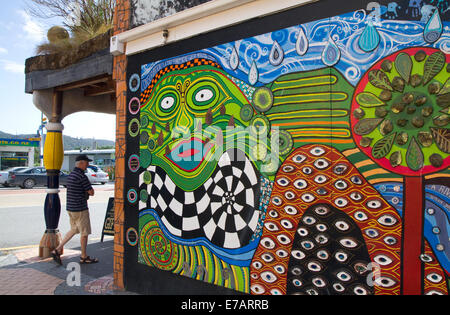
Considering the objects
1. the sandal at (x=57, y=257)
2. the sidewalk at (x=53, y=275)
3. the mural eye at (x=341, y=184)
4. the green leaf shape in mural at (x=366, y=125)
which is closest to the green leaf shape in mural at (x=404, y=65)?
the green leaf shape in mural at (x=366, y=125)

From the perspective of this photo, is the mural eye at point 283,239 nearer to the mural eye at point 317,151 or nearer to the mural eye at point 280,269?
the mural eye at point 280,269

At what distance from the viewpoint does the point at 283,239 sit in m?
2.97

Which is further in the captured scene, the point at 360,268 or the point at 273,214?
the point at 273,214

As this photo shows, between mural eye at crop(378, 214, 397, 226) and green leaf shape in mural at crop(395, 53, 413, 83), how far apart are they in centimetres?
104

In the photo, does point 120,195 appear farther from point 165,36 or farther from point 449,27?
point 449,27

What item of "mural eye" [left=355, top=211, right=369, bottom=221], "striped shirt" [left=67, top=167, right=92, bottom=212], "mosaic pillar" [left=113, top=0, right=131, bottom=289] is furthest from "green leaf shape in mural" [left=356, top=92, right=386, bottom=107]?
"striped shirt" [left=67, top=167, right=92, bottom=212]

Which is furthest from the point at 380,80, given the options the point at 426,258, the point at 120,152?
the point at 120,152

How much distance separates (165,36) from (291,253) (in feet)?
9.39

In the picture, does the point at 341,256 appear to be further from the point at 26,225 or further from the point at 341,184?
the point at 26,225

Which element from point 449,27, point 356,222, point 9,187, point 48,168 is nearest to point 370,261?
point 356,222

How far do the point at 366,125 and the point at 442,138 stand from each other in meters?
0.52

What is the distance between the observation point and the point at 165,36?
12.9 ft

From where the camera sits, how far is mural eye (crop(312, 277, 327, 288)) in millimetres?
2764

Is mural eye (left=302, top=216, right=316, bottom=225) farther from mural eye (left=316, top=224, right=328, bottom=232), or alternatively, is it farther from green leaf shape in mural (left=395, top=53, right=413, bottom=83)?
green leaf shape in mural (left=395, top=53, right=413, bottom=83)
